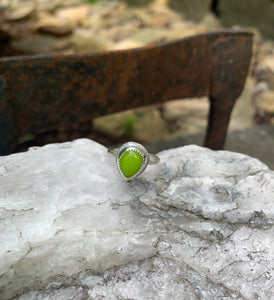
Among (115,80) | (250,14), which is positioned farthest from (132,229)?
(250,14)

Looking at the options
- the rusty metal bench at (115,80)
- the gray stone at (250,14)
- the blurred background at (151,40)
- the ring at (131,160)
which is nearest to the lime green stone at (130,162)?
the ring at (131,160)

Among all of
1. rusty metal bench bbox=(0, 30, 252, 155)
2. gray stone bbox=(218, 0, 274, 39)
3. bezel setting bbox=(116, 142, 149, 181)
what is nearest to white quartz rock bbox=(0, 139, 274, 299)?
bezel setting bbox=(116, 142, 149, 181)

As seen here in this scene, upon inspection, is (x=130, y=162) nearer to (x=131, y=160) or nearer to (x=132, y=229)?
(x=131, y=160)

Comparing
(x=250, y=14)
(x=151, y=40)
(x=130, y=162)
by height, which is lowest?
(x=151, y=40)

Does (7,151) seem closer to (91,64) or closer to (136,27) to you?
(91,64)

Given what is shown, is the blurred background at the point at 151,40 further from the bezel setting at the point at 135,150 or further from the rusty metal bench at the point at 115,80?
the bezel setting at the point at 135,150

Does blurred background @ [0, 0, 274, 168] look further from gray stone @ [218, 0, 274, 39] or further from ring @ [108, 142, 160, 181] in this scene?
ring @ [108, 142, 160, 181]

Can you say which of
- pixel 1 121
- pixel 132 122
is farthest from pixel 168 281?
pixel 132 122
